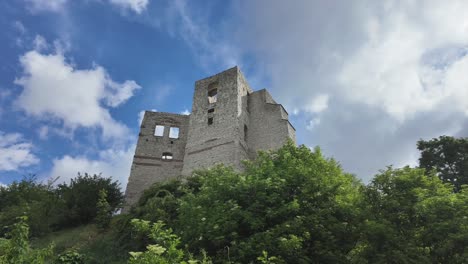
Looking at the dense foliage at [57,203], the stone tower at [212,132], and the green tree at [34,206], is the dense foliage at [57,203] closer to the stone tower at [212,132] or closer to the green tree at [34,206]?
the green tree at [34,206]

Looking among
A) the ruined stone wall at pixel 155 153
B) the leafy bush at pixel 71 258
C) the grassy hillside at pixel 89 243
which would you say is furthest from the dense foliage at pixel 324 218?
the ruined stone wall at pixel 155 153

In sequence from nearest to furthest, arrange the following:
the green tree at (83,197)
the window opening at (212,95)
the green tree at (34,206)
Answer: the green tree at (34,206) → the green tree at (83,197) → the window opening at (212,95)

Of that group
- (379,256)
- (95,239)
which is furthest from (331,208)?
(95,239)

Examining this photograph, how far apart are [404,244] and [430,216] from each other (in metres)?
0.79

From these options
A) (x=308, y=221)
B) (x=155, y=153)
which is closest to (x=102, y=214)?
(x=155, y=153)

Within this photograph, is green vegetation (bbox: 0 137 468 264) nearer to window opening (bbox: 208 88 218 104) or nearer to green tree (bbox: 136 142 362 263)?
green tree (bbox: 136 142 362 263)

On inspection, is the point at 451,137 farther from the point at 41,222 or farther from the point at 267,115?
the point at 41,222

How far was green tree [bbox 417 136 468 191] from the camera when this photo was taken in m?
22.9

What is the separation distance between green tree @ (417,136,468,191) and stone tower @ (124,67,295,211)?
11.9 m

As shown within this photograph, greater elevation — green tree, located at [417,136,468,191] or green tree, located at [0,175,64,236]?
green tree, located at [417,136,468,191]

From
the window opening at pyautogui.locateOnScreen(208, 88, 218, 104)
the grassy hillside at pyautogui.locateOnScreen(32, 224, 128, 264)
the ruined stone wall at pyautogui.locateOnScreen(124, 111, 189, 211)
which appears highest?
the window opening at pyautogui.locateOnScreen(208, 88, 218, 104)

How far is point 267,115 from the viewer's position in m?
21.7

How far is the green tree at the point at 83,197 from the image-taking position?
17453mm

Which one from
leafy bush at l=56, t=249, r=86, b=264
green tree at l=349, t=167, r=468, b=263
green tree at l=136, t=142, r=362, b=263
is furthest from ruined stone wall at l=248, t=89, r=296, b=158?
green tree at l=349, t=167, r=468, b=263
